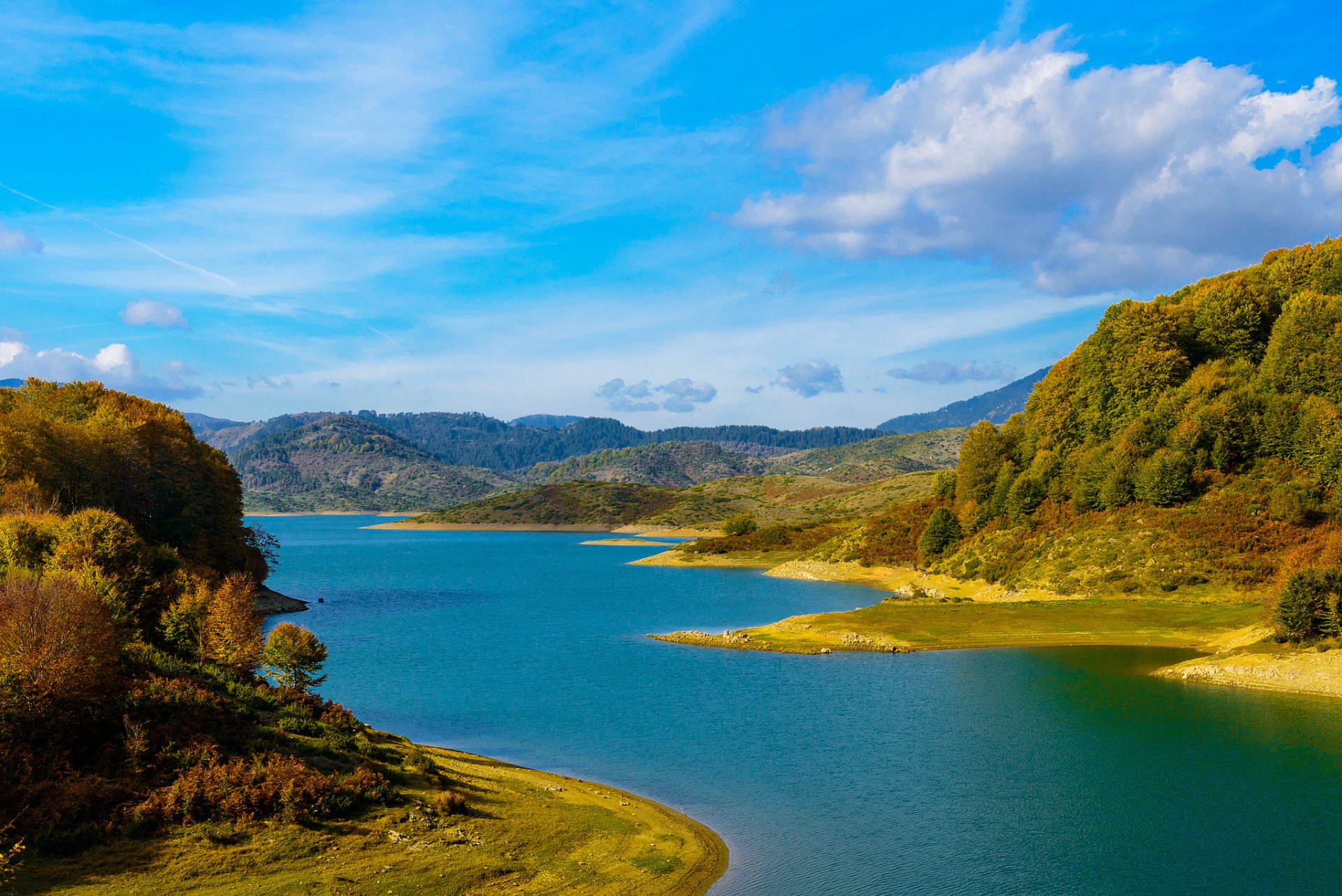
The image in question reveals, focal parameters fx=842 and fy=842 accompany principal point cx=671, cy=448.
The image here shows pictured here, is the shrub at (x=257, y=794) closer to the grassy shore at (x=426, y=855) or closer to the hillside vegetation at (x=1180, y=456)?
the grassy shore at (x=426, y=855)

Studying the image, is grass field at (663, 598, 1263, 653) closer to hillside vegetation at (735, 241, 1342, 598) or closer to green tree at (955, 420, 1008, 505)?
hillside vegetation at (735, 241, 1342, 598)

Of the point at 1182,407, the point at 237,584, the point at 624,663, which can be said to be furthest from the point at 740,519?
the point at 237,584

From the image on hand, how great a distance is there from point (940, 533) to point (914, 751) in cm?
8061

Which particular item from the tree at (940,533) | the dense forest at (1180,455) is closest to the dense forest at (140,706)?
the dense forest at (1180,455)

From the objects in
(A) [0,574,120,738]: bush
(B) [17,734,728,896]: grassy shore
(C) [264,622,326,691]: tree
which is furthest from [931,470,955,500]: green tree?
(A) [0,574,120,738]: bush

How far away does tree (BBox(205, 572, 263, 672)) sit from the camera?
35094 mm

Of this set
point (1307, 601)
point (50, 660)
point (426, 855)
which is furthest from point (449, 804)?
point (1307, 601)

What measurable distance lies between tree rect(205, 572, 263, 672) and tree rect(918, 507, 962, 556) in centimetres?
9538

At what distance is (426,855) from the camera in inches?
945

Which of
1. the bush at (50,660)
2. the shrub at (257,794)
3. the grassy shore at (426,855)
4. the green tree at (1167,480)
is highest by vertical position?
the green tree at (1167,480)

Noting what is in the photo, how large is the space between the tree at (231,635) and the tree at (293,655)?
110 centimetres

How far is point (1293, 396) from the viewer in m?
85.5

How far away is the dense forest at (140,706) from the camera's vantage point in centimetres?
2395

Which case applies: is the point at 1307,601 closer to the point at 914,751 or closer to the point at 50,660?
the point at 914,751
